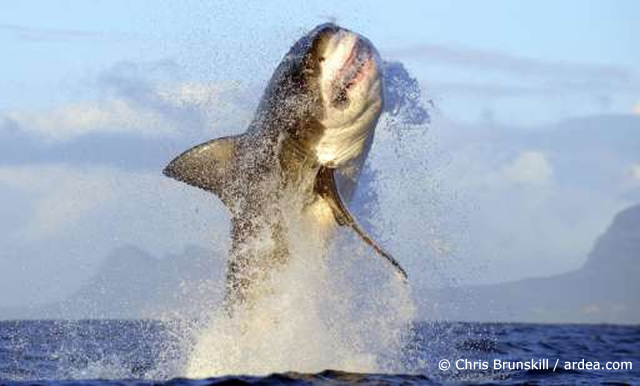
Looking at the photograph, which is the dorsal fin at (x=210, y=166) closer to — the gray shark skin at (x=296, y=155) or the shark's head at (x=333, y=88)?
the gray shark skin at (x=296, y=155)

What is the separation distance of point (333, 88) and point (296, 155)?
134 cm

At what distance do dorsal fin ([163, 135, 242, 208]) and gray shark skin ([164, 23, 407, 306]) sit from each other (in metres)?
0.01

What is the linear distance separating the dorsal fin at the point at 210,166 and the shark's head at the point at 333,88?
0.96 metres

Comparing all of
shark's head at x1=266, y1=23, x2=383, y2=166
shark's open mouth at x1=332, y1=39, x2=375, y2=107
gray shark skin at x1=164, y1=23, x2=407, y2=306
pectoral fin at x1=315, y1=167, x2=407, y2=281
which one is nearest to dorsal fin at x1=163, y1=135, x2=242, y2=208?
gray shark skin at x1=164, y1=23, x2=407, y2=306

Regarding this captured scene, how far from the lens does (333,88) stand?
40.8 ft

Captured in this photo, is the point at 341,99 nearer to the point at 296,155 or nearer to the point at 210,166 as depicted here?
the point at 296,155

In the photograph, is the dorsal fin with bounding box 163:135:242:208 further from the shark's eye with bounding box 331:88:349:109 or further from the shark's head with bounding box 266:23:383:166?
the shark's eye with bounding box 331:88:349:109

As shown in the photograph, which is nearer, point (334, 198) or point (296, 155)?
point (334, 198)

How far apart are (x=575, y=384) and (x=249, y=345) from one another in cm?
544

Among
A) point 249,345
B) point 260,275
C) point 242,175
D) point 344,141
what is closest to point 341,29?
point 344,141

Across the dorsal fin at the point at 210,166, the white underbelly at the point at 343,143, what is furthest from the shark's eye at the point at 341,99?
the dorsal fin at the point at 210,166

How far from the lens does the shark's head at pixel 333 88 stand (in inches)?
478

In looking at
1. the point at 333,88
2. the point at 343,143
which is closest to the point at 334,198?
the point at 343,143

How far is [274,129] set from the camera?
1345 cm
